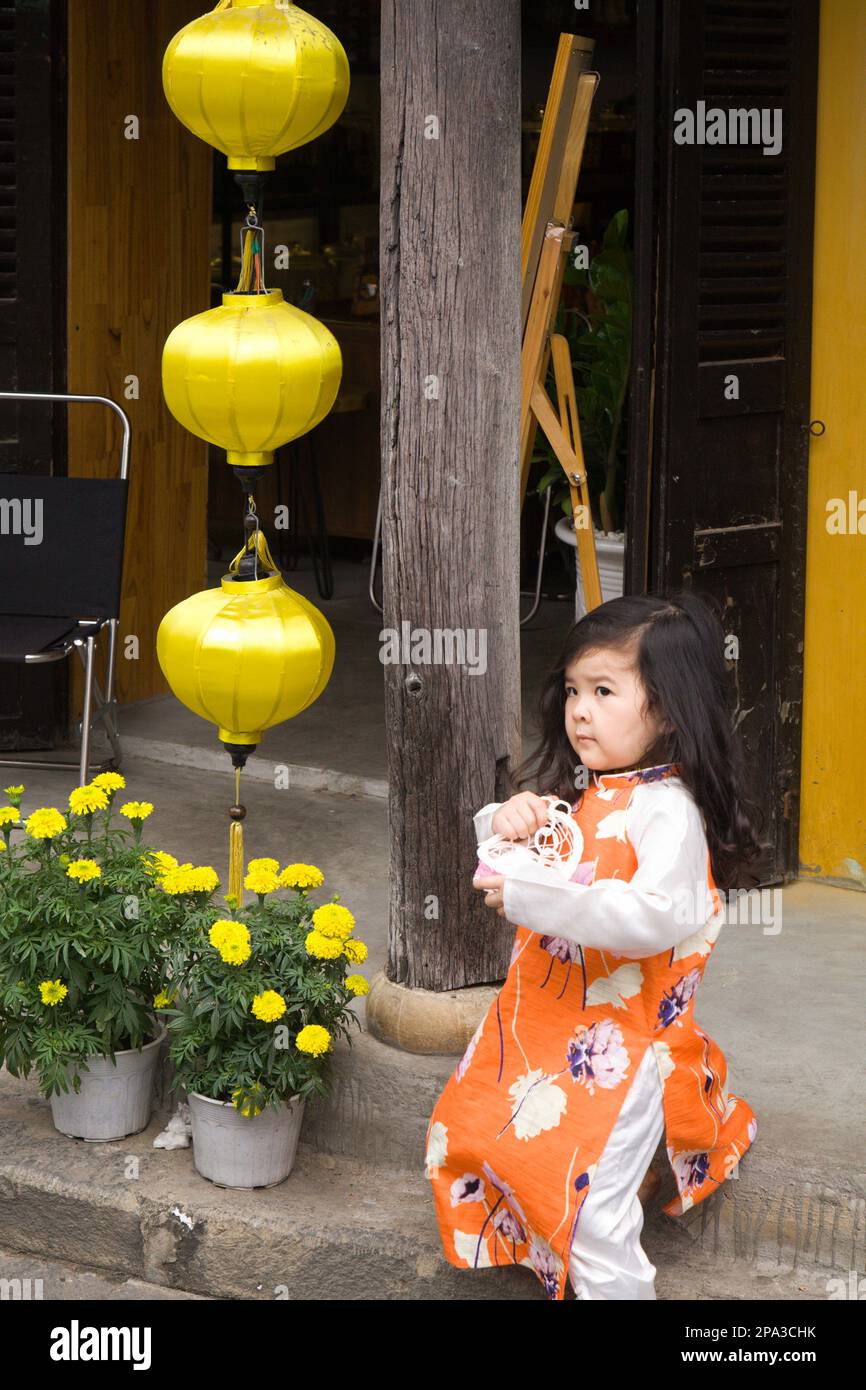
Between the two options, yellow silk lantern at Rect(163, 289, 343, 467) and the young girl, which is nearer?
the young girl

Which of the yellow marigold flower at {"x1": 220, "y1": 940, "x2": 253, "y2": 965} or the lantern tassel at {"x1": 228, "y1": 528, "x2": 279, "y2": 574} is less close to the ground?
the lantern tassel at {"x1": 228, "y1": 528, "x2": 279, "y2": 574}

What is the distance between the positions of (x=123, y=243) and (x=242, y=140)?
8.59 ft

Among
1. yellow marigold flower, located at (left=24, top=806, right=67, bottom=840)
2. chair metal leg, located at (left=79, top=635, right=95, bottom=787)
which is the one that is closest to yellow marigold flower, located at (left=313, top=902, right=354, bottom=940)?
yellow marigold flower, located at (left=24, top=806, right=67, bottom=840)

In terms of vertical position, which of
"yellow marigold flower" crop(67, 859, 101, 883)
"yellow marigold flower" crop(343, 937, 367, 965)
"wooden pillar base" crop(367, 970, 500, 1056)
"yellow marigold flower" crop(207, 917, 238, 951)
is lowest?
"wooden pillar base" crop(367, 970, 500, 1056)

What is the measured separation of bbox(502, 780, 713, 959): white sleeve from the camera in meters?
2.73

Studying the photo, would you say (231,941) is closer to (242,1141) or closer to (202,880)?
(202,880)

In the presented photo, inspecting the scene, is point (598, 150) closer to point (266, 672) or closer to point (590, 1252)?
point (266, 672)

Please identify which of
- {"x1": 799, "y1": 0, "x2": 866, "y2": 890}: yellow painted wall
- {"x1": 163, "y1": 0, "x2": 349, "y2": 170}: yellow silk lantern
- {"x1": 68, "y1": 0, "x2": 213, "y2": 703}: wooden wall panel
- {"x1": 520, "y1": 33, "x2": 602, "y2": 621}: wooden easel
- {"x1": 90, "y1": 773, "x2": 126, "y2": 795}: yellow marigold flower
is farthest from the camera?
{"x1": 68, "y1": 0, "x2": 213, "y2": 703}: wooden wall panel

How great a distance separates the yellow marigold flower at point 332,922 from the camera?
131 inches

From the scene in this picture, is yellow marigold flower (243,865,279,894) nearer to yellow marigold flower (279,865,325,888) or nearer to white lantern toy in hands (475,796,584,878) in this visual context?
yellow marigold flower (279,865,325,888)

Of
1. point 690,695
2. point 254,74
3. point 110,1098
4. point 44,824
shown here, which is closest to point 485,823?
point 690,695

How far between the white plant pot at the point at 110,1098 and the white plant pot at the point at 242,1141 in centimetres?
16

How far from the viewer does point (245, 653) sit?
3.37m

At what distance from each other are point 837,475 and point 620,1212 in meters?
2.24
